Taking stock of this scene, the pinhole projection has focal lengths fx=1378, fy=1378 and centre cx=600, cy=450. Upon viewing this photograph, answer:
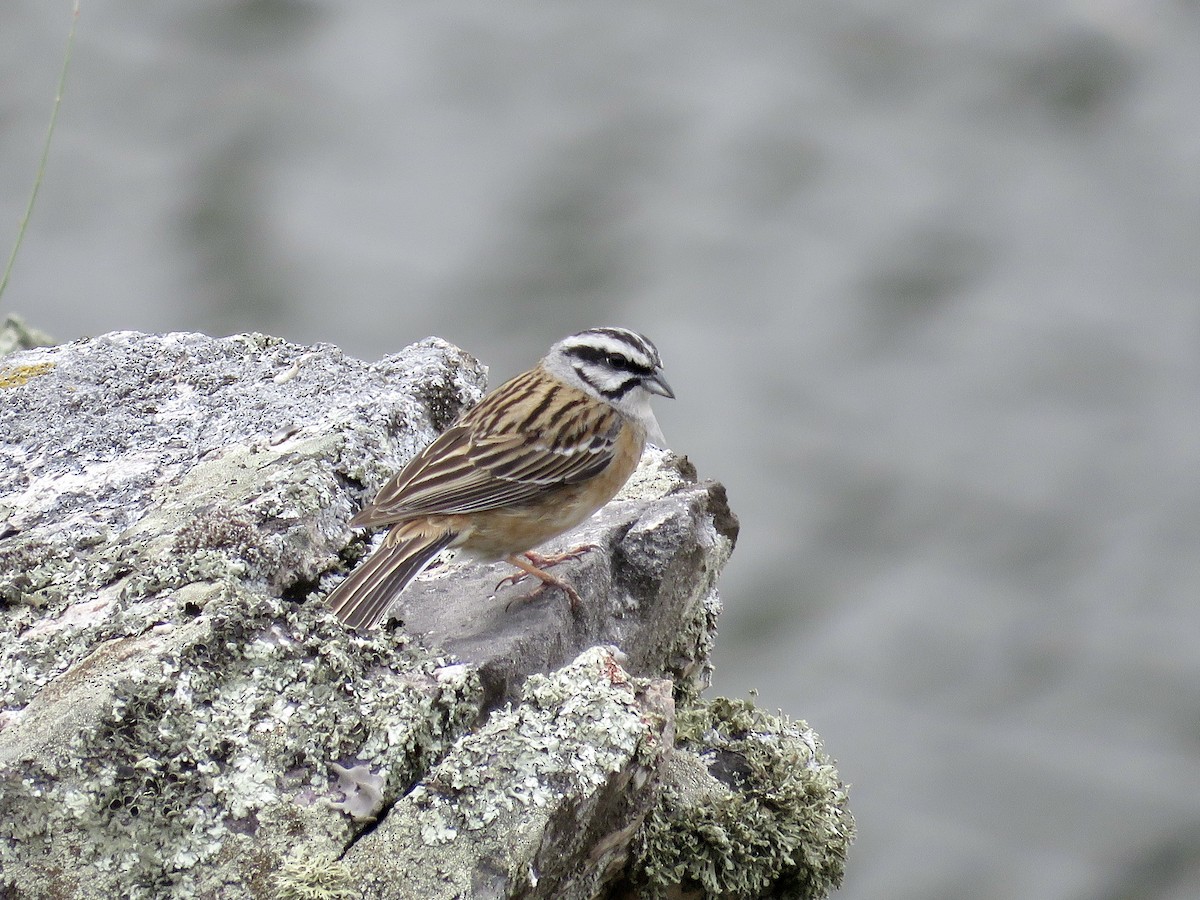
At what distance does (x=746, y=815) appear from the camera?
12.3 feet

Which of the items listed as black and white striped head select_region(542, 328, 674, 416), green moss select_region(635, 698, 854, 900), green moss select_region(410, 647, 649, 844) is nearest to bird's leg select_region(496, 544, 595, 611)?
green moss select_region(635, 698, 854, 900)

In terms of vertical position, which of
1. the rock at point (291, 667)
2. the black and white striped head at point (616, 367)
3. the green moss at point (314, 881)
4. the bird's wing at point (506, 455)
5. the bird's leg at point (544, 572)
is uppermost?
the black and white striped head at point (616, 367)

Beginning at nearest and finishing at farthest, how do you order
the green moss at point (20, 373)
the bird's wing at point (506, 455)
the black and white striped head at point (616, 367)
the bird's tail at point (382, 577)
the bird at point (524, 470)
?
the bird's tail at point (382, 577), the bird at point (524, 470), the bird's wing at point (506, 455), the green moss at point (20, 373), the black and white striped head at point (616, 367)

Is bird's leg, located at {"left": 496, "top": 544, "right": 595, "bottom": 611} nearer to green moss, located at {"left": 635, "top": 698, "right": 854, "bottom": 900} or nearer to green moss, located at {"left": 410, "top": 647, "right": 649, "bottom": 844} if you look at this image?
green moss, located at {"left": 635, "top": 698, "right": 854, "bottom": 900}

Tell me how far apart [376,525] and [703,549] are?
3.41ft

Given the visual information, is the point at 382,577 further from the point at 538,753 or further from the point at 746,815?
the point at 746,815

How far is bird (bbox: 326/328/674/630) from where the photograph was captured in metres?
3.96

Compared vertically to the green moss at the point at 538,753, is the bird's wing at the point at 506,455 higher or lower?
higher

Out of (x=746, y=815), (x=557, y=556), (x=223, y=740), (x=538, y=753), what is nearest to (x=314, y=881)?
(x=223, y=740)

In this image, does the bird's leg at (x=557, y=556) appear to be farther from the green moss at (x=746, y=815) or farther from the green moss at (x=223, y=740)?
the green moss at (x=223, y=740)

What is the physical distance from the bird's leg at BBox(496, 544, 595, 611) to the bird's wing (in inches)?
12.8

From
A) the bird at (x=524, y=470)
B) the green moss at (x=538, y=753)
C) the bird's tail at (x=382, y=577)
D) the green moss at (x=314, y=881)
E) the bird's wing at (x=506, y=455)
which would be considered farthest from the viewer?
the bird's wing at (x=506, y=455)

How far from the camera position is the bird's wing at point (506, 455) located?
4.16 meters

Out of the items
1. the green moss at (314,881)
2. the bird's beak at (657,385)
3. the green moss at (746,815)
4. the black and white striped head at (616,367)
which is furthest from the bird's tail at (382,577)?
the bird's beak at (657,385)
